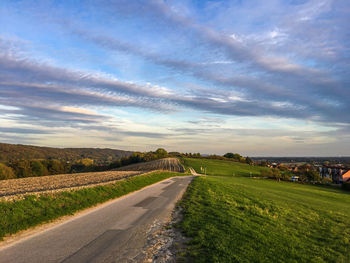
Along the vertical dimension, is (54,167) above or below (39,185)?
below

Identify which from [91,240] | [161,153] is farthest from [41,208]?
[161,153]

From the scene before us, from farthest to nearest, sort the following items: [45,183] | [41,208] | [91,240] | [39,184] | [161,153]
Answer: [161,153] < [45,183] < [39,184] < [41,208] < [91,240]

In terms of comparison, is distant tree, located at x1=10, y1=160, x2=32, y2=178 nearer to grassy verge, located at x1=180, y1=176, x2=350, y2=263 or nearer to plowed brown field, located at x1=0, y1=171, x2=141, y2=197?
plowed brown field, located at x1=0, y1=171, x2=141, y2=197

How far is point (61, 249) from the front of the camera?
727 cm

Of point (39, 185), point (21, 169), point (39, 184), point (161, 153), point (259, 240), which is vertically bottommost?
point (21, 169)

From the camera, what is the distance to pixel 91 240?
809cm

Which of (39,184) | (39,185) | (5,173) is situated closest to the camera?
(39,185)

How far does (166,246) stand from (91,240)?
271 cm

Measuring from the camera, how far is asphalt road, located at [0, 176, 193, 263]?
6723 millimetres

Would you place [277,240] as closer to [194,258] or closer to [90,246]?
[194,258]

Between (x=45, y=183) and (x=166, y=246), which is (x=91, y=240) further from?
(x=45, y=183)

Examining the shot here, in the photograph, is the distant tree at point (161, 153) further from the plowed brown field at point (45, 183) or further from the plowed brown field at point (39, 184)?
the plowed brown field at point (39, 184)

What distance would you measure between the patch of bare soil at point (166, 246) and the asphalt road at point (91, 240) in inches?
10.7

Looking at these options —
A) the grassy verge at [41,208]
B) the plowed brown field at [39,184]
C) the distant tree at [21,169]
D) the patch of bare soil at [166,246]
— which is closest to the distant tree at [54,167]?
the distant tree at [21,169]
